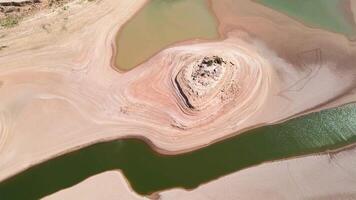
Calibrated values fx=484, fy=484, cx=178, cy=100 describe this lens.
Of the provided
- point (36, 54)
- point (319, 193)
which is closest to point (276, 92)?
point (319, 193)

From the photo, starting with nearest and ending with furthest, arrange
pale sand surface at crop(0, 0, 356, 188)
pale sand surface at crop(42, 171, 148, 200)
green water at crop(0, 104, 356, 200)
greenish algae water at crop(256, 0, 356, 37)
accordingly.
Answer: pale sand surface at crop(42, 171, 148, 200)
green water at crop(0, 104, 356, 200)
pale sand surface at crop(0, 0, 356, 188)
greenish algae water at crop(256, 0, 356, 37)

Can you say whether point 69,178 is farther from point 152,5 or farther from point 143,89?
point 152,5

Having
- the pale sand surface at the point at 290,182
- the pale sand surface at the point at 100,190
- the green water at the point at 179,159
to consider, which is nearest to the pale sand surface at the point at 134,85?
the green water at the point at 179,159

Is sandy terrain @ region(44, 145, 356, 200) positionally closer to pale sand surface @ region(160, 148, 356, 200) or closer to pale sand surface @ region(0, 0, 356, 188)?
pale sand surface @ region(160, 148, 356, 200)

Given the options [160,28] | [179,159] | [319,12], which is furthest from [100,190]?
[319,12]

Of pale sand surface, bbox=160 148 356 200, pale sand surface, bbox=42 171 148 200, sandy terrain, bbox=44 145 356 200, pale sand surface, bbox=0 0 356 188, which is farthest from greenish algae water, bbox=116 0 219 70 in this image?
pale sand surface, bbox=160 148 356 200
